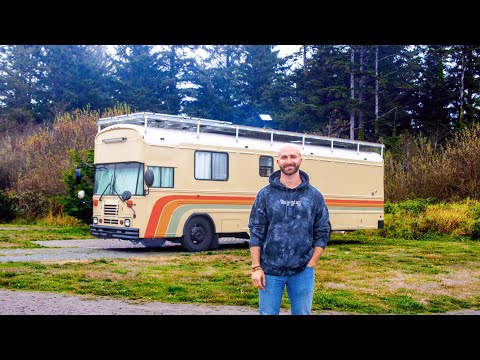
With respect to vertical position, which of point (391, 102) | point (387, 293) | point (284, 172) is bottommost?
point (387, 293)

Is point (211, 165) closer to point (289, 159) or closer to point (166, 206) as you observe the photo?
point (166, 206)

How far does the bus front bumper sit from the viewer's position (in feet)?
46.8

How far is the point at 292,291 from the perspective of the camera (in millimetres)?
4629

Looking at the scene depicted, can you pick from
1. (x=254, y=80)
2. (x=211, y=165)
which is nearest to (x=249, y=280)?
(x=211, y=165)

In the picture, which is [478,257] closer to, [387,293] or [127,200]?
[387,293]

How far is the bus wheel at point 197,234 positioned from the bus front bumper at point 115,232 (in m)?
1.28

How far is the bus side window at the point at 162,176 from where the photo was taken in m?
14.6

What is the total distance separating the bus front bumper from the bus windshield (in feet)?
2.75

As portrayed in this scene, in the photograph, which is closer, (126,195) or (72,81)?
(126,195)

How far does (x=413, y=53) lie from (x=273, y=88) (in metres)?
9.39

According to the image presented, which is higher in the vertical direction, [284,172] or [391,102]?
[391,102]

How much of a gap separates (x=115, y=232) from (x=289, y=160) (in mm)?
10732
